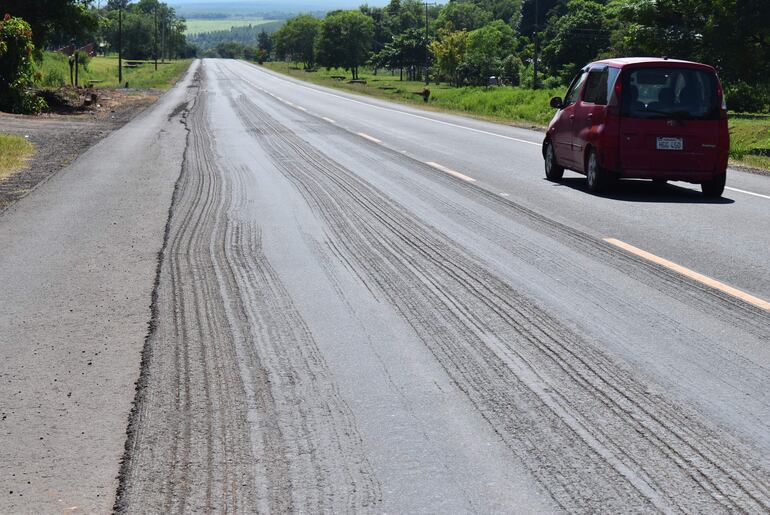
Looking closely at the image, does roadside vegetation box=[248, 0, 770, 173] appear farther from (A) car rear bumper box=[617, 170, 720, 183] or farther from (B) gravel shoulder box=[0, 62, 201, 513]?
(B) gravel shoulder box=[0, 62, 201, 513]

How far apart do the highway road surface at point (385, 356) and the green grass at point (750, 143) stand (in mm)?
9018

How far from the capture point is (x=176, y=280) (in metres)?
8.23

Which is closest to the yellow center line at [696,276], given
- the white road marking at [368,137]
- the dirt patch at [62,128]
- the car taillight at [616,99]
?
the car taillight at [616,99]

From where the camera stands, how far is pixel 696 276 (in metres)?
8.24

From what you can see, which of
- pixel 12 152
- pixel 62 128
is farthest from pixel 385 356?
pixel 62 128

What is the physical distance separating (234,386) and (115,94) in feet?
165

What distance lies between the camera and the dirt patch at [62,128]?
1595 centimetres

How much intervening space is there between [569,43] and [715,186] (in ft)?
302

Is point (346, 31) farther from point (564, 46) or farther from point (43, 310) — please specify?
point (43, 310)

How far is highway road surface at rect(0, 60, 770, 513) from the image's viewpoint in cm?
418

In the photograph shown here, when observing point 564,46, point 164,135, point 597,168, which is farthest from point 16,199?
point 564,46

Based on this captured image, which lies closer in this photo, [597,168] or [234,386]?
[234,386]

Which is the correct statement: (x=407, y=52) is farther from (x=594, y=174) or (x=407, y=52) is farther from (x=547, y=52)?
(x=594, y=174)

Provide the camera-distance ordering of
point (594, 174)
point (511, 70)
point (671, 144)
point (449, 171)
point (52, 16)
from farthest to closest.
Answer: point (511, 70) < point (52, 16) < point (449, 171) < point (594, 174) < point (671, 144)
